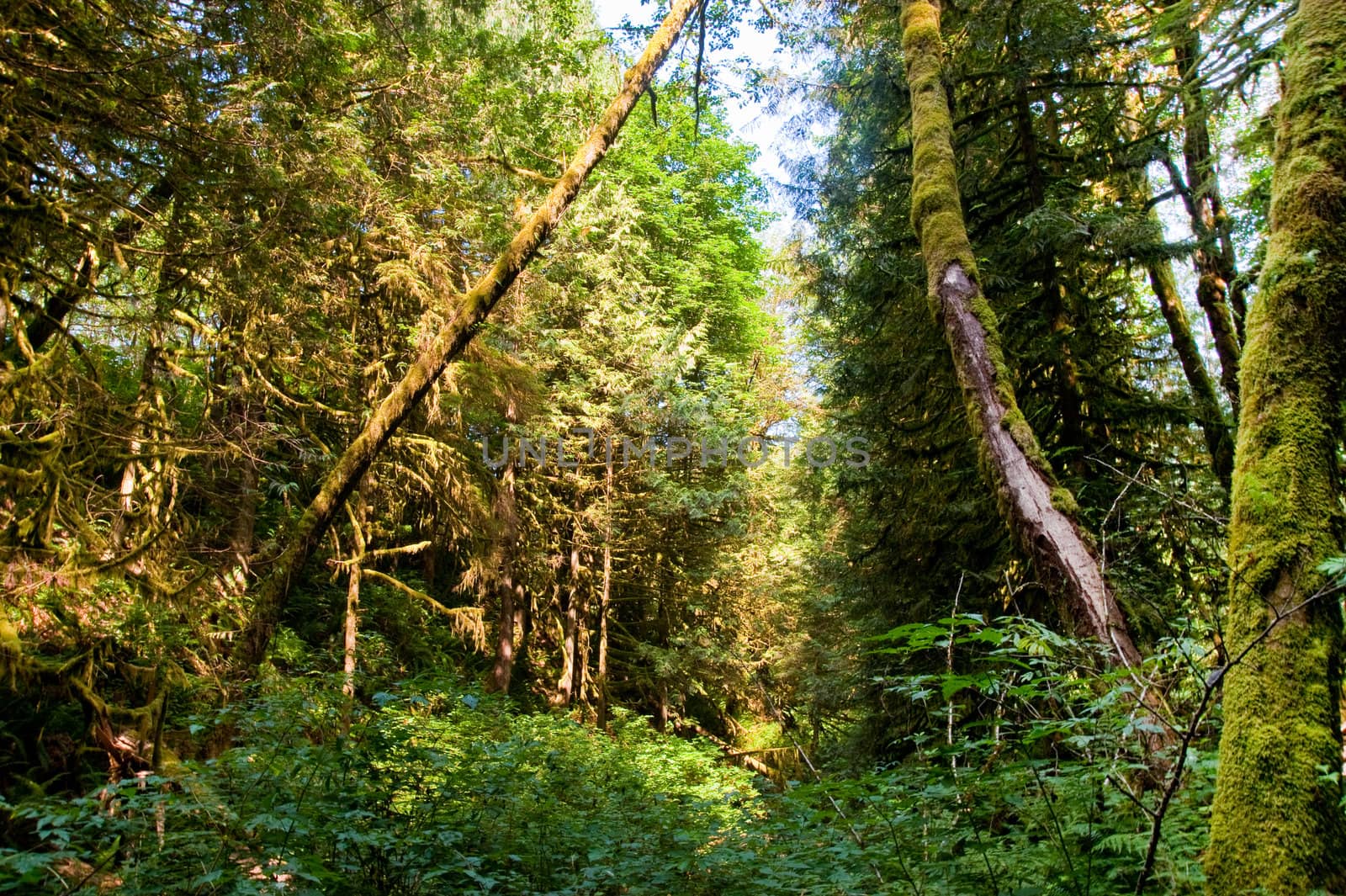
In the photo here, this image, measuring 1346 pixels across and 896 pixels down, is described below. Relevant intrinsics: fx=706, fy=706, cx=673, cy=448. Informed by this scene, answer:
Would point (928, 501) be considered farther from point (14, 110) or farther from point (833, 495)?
point (14, 110)

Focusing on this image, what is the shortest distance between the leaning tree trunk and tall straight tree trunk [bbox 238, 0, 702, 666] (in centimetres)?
241

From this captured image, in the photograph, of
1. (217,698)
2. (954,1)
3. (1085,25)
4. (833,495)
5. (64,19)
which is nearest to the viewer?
(64,19)

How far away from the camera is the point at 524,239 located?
6.38 metres

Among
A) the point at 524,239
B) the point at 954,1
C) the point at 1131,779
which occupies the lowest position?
the point at 1131,779

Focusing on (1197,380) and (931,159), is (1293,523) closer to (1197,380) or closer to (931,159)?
(931,159)

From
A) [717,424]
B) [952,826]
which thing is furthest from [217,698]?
[717,424]

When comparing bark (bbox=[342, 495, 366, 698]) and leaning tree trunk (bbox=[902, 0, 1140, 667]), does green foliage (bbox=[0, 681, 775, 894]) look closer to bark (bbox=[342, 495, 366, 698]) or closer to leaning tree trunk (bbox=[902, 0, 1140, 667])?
leaning tree trunk (bbox=[902, 0, 1140, 667])

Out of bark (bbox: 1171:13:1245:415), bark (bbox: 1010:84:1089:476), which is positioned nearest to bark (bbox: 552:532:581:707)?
bark (bbox: 1010:84:1089:476)

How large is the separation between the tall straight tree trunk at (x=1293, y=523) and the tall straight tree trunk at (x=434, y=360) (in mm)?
5143

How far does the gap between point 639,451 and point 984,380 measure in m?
10.4

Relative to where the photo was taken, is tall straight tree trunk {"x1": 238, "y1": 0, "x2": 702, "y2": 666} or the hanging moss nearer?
the hanging moss

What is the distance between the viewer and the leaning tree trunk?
3.33m

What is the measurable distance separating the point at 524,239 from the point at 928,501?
17.8 ft

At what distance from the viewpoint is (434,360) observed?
611cm
